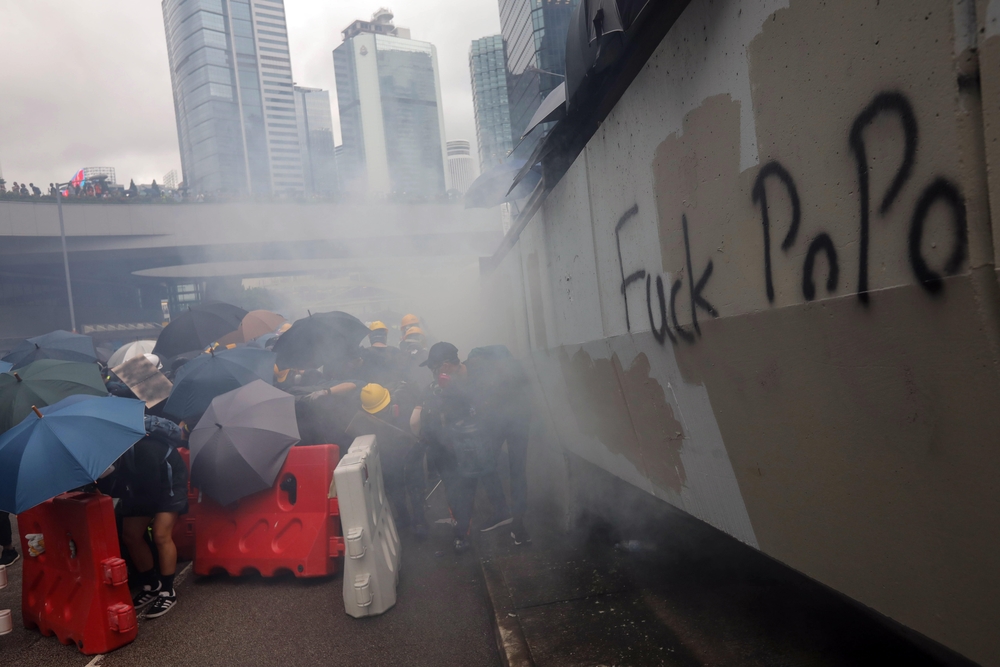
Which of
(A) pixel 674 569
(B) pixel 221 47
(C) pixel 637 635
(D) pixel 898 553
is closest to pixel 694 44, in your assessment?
(D) pixel 898 553

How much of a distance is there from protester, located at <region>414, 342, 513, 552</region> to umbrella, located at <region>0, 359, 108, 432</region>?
8.47ft

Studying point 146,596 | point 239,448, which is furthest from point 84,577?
point 239,448

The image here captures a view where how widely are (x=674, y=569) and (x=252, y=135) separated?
4963 cm

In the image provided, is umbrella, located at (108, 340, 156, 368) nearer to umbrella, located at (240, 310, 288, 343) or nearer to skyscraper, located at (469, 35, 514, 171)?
umbrella, located at (240, 310, 288, 343)

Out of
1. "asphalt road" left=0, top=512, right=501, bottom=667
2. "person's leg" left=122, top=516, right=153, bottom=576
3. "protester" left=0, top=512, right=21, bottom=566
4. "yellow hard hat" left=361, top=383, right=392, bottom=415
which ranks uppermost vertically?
"yellow hard hat" left=361, top=383, right=392, bottom=415

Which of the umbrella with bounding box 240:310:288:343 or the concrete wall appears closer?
the concrete wall

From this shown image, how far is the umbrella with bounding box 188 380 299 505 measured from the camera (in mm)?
4363

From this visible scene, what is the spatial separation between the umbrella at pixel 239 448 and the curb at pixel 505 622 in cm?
152

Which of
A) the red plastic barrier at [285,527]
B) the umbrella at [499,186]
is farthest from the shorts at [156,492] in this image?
the umbrella at [499,186]

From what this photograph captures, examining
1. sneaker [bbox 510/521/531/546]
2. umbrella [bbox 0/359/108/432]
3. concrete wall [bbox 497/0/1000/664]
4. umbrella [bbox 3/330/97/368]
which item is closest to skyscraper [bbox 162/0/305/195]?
umbrella [bbox 3/330/97/368]

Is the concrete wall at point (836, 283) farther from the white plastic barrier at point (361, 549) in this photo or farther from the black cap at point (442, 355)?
the black cap at point (442, 355)

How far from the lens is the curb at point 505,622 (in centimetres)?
313

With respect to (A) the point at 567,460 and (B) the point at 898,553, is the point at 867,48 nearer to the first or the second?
(B) the point at 898,553

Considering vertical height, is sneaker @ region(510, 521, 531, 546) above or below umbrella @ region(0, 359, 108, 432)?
below
